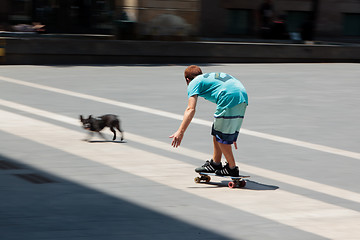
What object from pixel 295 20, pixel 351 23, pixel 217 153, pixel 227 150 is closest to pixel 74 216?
pixel 227 150

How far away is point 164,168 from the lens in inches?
342

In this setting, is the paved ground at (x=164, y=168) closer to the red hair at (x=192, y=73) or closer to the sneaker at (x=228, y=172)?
the sneaker at (x=228, y=172)

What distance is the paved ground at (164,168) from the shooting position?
6.30m

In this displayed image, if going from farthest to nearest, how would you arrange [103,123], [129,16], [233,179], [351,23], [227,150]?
[351,23] → [129,16] → [103,123] → [233,179] → [227,150]

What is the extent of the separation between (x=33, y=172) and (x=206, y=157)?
2.57 m

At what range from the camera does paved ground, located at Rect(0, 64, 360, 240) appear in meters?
6.30

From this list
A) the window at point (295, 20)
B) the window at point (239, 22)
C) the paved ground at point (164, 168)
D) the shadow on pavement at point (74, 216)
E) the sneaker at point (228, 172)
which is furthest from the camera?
the window at point (295, 20)

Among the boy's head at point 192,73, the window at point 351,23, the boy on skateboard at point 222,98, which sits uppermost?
the boy's head at point 192,73

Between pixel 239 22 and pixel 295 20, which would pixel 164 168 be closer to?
pixel 239 22

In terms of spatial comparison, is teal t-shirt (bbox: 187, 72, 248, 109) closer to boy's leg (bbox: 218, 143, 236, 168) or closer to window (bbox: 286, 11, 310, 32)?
boy's leg (bbox: 218, 143, 236, 168)

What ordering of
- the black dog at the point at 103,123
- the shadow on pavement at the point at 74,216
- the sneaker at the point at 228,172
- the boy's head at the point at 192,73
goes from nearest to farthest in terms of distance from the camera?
the shadow on pavement at the point at 74,216 → the boy's head at the point at 192,73 → the sneaker at the point at 228,172 → the black dog at the point at 103,123

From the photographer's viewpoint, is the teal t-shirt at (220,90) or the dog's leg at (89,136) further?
the dog's leg at (89,136)

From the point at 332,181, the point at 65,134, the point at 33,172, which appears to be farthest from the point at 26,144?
the point at 332,181

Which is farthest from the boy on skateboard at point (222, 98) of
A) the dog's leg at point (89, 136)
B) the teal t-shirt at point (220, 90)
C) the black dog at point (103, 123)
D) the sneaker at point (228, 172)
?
the dog's leg at point (89, 136)
